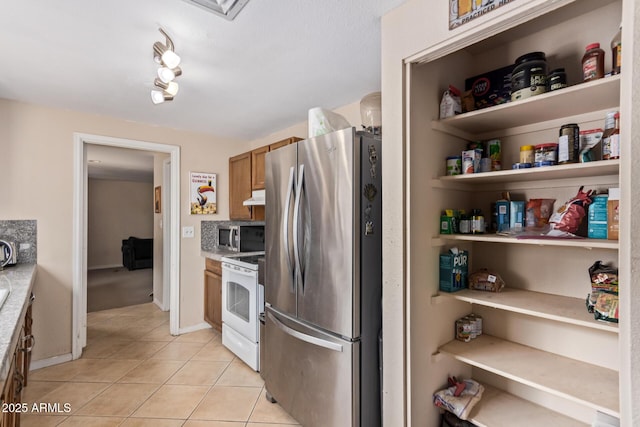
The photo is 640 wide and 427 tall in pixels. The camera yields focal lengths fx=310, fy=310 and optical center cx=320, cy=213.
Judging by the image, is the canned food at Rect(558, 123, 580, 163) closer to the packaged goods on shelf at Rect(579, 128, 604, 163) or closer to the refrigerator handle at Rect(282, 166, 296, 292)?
the packaged goods on shelf at Rect(579, 128, 604, 163)

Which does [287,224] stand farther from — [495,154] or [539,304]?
[539,304]

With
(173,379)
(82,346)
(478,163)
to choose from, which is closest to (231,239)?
(173,379)

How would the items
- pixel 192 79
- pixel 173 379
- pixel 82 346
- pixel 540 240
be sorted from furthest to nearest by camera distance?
pixel 82 346
pixel 173 379
pixel 192 79
pixel 540 240

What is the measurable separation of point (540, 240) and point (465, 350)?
0.66m

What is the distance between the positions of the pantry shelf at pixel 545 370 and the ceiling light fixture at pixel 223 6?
6.00 ft

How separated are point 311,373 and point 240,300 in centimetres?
125

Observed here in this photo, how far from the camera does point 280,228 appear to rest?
1.96 meters

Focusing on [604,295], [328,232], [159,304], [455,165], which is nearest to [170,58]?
[328,232]

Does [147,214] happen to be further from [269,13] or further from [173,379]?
[269,13]

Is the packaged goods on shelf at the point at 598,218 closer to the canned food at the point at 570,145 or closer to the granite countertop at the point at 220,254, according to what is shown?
the canned food at the point at 570,145

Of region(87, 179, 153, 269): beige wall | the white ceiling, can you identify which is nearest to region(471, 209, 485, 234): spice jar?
the white ceiling

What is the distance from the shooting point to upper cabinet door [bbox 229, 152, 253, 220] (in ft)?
11.0

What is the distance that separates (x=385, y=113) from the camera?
4.73 ft

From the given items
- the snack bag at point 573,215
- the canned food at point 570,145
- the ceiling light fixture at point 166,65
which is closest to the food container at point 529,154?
the canned food at point 570,145
